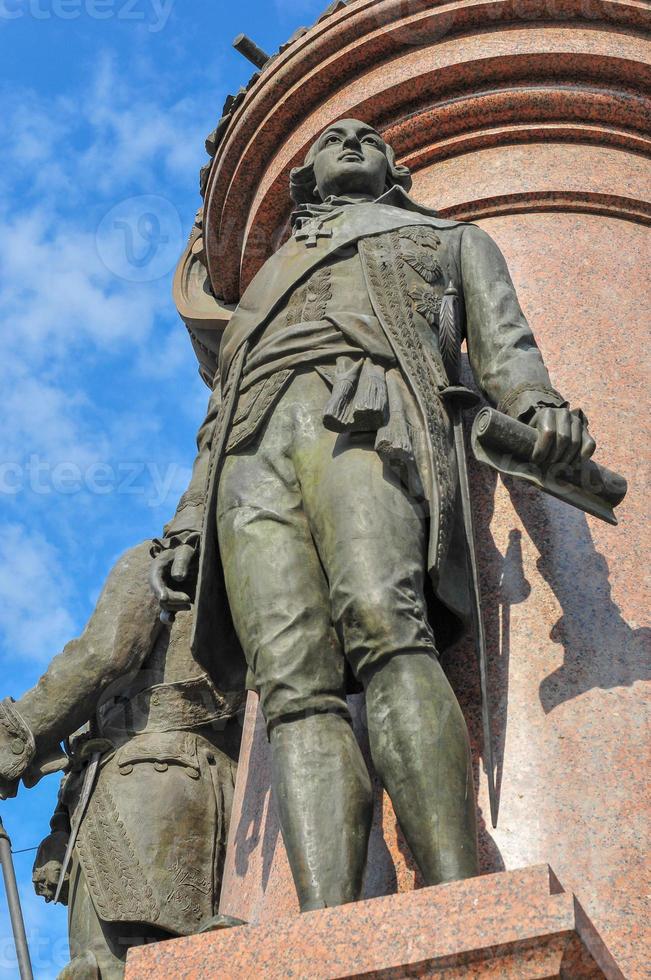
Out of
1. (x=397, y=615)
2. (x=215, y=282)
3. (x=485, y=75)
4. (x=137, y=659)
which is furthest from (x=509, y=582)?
(x=215, y=282)

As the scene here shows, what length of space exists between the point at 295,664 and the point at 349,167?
9.40ft

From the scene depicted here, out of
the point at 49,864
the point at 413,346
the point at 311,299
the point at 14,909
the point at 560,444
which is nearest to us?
the point at 560,444

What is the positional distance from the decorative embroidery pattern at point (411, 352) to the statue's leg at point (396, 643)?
4.2 inches

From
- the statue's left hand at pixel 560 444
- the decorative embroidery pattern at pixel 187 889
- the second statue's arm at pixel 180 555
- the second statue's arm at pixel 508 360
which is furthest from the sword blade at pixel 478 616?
the decorative embroidery pattern at pixel 187 889

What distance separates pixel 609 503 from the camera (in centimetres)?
536

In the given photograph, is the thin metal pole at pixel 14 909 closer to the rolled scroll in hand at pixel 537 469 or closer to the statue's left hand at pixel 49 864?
the statue's left hand at pixel 49 864

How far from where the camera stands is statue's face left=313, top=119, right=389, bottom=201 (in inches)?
277

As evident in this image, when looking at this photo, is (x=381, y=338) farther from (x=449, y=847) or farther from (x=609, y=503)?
(x=449, y=847)

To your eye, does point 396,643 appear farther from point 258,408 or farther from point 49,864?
point 49,864

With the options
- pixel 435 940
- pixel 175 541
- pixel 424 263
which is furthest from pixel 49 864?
pixel 435 940

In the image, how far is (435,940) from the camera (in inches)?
154

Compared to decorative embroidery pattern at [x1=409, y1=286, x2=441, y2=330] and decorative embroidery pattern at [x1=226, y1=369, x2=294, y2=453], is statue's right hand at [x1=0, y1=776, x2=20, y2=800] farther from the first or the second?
decorative embroidery pattern at [x1=409, y1=286, x2=441, y2=330]

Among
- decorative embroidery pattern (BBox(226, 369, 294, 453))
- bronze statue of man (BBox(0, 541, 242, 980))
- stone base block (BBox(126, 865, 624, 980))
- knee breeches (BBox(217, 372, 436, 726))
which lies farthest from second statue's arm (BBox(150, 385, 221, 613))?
stone base block (BBox(126, 865, 624, 980))

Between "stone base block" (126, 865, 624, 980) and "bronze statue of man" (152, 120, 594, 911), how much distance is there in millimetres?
495
